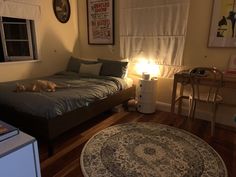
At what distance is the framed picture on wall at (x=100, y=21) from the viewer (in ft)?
11.3

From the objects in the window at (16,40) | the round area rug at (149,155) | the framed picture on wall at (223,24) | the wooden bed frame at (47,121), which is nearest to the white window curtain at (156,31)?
the framed picture on wall at (223,24)

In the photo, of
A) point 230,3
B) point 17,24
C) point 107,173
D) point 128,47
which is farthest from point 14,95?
point 230,3

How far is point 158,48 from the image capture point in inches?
118

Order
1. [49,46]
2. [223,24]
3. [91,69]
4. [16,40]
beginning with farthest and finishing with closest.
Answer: [49,46] < [91,69] < [16,40] < [223,24]

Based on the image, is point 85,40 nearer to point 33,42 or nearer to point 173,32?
point 33,42

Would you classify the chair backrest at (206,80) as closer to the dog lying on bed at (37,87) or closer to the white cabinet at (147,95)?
the white cabinet at (147,95)

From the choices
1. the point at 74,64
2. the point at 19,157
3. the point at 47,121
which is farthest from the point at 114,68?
the point at 19,157

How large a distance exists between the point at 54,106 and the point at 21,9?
6.58 ft

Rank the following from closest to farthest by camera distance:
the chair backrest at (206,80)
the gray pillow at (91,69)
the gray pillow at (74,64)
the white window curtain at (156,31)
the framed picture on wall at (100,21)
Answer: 1. the chair backrest at (206,80)
2. the white window curtain at (156,31)
3. the gray pillow at (91,69)
4. the framed picture on wall at (100,21)
5. the gray pillow at (74,64)

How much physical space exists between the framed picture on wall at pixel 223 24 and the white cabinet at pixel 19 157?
2.60 meters

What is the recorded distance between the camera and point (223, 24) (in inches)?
96.5

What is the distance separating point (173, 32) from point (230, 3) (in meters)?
→ 0.78

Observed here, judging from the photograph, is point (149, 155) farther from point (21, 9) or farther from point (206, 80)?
point (21, 9)

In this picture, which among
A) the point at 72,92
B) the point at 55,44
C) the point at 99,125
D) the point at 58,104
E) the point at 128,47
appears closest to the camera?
the point at 58,104
